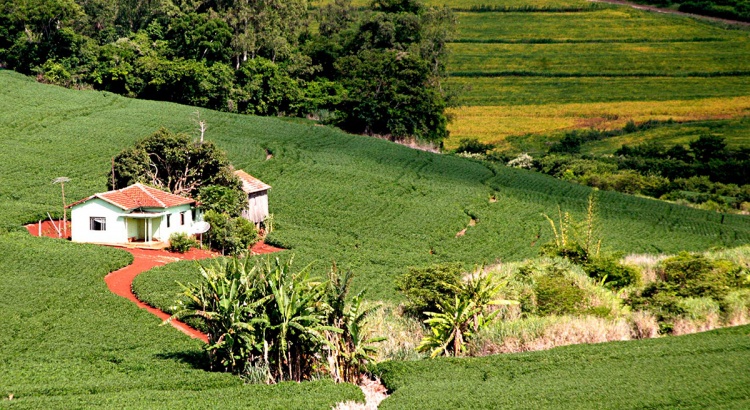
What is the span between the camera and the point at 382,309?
3497 centimetres

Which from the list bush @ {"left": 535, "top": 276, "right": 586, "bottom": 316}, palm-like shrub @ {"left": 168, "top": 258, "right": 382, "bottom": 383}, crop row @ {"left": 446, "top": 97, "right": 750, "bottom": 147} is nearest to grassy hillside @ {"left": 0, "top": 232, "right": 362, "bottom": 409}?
palm-like shrub @ {"left": 168, "top": 258, "right": 382, "bottom": 383}

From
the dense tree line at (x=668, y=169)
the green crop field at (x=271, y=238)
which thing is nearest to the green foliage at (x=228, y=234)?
the green crop field at (x=271, y=238)

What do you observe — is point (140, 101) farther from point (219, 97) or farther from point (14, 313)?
point (14, 313)

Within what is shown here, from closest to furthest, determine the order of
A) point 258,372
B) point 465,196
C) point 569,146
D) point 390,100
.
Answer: point 258,372 < point 465,196 < point 390,100 < point 569,146

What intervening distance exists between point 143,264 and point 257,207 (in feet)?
44.0

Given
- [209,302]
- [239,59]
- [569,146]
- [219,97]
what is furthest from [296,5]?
[209,302]

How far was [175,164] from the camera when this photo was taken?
2142 inches

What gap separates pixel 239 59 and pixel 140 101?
13.6 metres

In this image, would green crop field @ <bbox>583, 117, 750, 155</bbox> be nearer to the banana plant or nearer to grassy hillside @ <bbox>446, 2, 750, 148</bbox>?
grassy hillside @ <bbox>446, 2, 750, 148</bbox>

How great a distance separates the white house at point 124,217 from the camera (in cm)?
4847

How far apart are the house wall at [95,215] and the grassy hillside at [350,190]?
3.18 meters

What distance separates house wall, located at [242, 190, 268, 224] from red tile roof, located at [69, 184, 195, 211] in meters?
5.11

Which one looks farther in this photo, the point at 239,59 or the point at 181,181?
the point at 239,59

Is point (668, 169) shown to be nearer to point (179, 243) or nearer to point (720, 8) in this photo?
point (179, 243)
